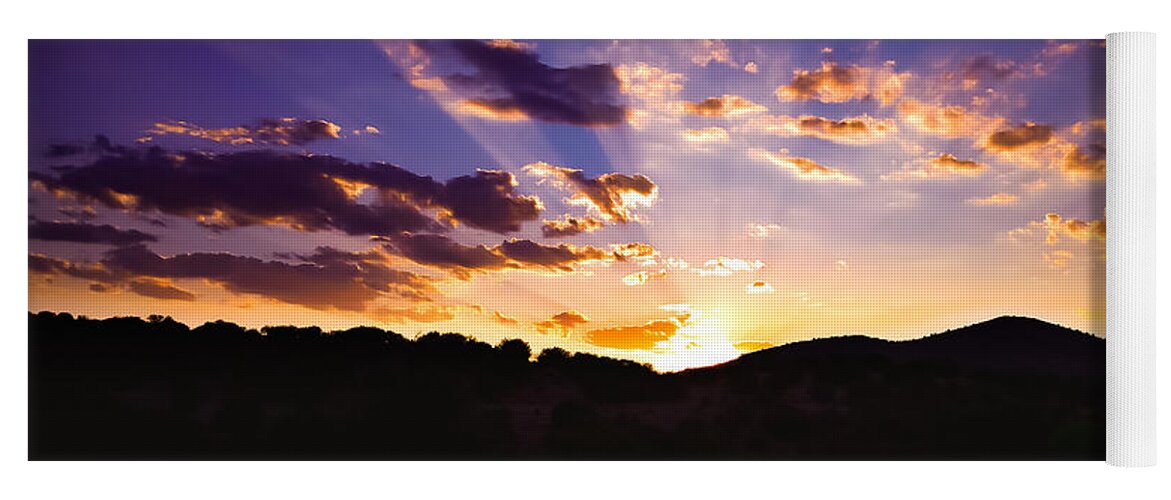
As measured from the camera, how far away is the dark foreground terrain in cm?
700

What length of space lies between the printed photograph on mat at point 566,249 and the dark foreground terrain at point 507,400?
2 cm

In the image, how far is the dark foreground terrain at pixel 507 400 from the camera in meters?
7.00

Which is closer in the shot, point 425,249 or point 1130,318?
point 1130,318

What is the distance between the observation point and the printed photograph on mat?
6996 millimetres

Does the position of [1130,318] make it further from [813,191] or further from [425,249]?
[425,249]

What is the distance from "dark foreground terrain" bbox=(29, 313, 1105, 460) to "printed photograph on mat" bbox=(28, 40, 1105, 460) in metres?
0.02

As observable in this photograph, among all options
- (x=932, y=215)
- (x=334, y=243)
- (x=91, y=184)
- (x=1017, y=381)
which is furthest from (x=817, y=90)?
(x=91, y=184)

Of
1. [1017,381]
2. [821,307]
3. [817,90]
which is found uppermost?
[817,90]

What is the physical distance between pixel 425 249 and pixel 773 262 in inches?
89.0

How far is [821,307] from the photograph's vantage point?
7.09m

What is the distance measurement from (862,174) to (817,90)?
2.01 feet

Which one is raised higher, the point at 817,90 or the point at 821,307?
the point at 817,90

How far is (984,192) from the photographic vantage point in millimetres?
6992

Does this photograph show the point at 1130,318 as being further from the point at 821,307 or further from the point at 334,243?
the point at 334,243
